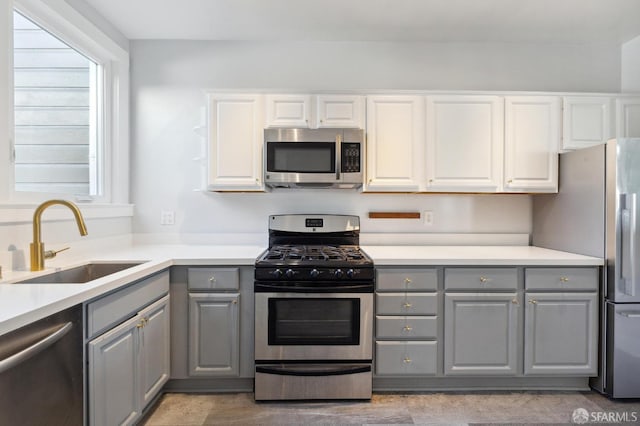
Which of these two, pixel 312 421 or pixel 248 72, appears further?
pixel 248 72

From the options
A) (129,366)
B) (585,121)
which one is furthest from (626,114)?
(129,366)

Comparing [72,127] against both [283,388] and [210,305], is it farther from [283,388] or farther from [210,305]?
[283,388]

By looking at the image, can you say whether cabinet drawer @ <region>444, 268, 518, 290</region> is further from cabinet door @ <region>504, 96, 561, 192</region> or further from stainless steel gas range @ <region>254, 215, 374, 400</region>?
cabinet door @ <region>504, 96, 561, 192</region>

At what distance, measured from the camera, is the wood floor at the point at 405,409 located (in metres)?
1.98

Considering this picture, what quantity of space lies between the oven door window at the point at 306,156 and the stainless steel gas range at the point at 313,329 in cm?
67

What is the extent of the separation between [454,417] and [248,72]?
9.08 feet

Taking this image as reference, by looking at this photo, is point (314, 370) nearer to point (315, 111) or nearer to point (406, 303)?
point (406, 303)

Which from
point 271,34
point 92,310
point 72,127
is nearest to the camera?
point 92,310

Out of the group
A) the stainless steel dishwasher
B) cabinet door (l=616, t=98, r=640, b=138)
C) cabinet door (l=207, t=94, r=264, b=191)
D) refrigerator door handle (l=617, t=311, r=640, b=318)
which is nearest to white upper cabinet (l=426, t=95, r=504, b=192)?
cabinet door (l=616, t=98, r=640, b=138)

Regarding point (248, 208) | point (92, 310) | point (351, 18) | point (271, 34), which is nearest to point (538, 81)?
point (351, 18)

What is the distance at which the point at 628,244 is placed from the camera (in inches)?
80.8

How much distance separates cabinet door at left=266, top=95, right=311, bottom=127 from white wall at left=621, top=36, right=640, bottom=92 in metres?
2.58

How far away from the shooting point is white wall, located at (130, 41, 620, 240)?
9.19 ft

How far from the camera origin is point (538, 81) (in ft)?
9.30
